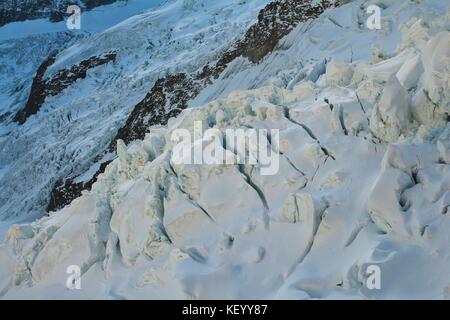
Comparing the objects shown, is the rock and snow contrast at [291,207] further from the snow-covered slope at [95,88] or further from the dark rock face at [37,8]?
the dark rock face at [37,8]

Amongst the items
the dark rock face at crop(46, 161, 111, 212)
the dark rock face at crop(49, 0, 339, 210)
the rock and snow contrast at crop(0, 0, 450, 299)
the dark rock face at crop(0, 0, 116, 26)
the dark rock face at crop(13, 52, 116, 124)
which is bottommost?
the dark rock face at crop(0, 0, 116, 26)

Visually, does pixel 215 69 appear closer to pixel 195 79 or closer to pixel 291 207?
pixel 195 79

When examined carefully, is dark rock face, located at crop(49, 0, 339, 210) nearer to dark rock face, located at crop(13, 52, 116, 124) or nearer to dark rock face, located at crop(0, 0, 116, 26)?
dark rock face, located at crop(13, 52, 116, 124)

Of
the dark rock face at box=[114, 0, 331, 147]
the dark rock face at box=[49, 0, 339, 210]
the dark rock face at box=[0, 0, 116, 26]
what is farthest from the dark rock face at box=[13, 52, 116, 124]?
the dark rock face at box=[0, 0, 116, 26]

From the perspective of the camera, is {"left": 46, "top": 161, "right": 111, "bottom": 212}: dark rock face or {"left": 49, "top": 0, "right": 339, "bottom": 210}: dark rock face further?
{"left": 46, "top": 161, "right": 111, "bottom": 212}: dark rock face

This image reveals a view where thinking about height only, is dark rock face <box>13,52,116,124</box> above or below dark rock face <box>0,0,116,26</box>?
above

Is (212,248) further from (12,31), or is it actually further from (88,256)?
(12,31)

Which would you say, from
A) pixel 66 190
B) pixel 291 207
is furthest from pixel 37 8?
pixel 291 207
